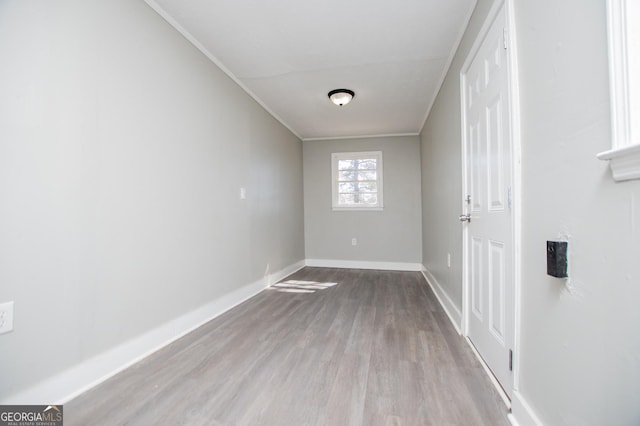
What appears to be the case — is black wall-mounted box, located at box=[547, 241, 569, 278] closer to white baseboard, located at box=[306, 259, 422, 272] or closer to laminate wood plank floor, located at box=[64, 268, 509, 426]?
laminate wood plank floor, located at box=[64, 268, 509, 426]

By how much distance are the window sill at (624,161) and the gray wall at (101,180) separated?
205 cm

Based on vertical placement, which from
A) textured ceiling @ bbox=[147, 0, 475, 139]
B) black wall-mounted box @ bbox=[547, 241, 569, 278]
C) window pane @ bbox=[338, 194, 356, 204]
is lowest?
black wall-mounted box @ bbox=[547, 241, 569, 278]

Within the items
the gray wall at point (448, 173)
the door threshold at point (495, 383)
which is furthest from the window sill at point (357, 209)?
the door threshold at point (495, 383)

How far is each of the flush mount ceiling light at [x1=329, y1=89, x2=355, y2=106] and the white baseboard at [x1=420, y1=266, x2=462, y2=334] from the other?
2343 mm

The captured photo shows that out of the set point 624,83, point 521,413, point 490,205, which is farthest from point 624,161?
point 521,413

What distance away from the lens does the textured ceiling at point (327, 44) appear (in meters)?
1.96

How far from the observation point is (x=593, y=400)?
81 cm

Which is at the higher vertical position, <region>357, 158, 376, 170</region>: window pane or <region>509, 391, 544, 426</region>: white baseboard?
<region>357, 158, 376, 170</region>: window pane

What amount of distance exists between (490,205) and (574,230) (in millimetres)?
759

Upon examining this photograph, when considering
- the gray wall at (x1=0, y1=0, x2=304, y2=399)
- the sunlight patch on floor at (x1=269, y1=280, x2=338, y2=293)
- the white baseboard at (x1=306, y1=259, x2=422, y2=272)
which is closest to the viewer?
the gray wall at (x1=0, y1=0, x2=304, y2=399)

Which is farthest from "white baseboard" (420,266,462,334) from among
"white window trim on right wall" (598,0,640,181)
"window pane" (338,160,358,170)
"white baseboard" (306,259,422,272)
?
"window pane" (338,160,358,170)

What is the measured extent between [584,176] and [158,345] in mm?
2399

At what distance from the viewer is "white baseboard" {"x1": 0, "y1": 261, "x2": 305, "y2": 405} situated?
1.29m

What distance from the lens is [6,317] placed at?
1.17 meters
